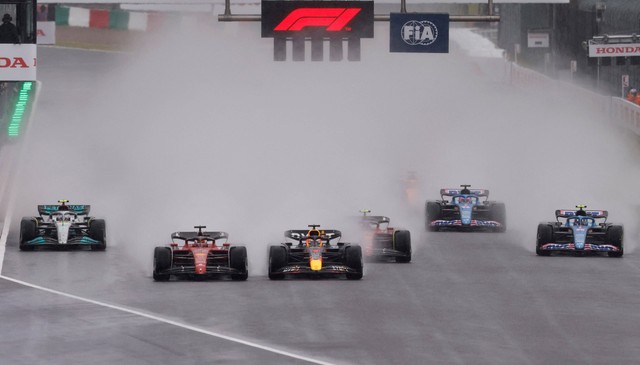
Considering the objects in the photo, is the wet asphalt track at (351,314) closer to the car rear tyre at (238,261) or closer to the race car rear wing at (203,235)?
the car rear tyre at (238,261)

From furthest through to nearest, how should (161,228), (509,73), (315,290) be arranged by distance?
1. (509,73)
2. (161,228)
3. (315,290)

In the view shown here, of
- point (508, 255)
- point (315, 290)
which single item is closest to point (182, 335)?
point (315, 290)

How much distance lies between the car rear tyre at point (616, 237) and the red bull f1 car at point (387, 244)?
4219mm

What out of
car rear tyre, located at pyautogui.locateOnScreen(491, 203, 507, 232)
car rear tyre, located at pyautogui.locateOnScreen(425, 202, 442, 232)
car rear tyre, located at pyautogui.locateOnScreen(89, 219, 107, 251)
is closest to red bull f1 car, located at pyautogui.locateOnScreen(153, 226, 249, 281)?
car rear tyre, located at pyautogui.locateOnScreen(89, 219, 107, 251)

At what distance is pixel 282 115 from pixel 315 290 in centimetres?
5085

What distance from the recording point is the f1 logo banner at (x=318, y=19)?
143ft

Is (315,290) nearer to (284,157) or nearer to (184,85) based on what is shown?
(284,157)

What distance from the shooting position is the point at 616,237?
35.8 meters

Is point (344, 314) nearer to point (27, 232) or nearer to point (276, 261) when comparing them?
point (276, 261)

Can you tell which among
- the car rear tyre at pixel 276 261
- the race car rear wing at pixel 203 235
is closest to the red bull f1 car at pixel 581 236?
the car rear tyre at pixel 276 261

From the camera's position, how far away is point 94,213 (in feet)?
150

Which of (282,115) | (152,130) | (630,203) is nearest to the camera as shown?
(630,203)

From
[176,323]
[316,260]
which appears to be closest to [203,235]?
[316,260]

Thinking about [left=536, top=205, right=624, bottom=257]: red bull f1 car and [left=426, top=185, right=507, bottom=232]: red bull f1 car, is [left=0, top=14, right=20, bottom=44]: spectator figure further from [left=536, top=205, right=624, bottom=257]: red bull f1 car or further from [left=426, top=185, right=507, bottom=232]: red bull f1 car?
[left=536, top=205, right=624, bottom=257]: red bull f1 car
